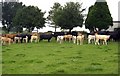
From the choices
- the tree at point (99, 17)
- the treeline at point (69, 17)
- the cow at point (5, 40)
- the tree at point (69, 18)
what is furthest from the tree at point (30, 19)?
the cow at point (5, 40)

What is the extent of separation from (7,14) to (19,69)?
294 ft

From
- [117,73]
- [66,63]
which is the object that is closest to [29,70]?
[66,63]

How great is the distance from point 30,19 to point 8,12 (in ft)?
114

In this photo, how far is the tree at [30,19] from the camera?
70.8m

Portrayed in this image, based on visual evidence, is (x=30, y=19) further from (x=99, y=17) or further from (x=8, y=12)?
(x=8, y=12)

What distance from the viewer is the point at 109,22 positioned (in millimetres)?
53625

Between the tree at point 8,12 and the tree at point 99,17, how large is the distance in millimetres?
47850

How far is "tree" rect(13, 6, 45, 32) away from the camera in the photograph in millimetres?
70750

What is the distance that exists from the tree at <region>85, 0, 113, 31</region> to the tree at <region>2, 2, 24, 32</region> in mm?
47850

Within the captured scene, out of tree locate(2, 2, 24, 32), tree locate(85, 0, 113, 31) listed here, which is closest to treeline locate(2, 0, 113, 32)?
tree locate(85, 0, 113, 31)

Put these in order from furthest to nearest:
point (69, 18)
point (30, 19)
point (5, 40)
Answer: point (30, 19) < point (69, 18) < point (5, 40)

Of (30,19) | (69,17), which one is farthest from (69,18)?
(30,19)

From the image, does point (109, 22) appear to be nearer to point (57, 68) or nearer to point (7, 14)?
point (57, 68)

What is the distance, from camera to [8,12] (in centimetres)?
10375
